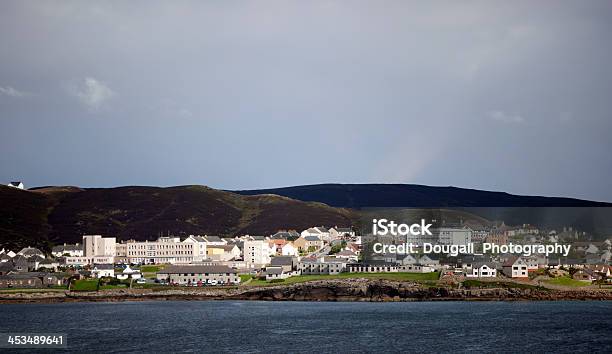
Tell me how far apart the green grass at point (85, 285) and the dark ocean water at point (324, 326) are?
342 inches

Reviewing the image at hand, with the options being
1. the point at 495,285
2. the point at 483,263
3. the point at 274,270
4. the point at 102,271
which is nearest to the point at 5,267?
the point at 102,271

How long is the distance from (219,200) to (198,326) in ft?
340

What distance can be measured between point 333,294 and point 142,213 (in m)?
73.3

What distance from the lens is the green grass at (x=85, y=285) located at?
72.3 m

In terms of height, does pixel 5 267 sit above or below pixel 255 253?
below

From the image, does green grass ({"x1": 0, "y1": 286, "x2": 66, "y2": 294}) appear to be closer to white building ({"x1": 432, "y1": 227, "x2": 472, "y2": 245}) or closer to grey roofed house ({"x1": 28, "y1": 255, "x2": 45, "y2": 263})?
grey roofed house ({"x1": 28, "y1": 255, "x2": 45, "y2": 263})

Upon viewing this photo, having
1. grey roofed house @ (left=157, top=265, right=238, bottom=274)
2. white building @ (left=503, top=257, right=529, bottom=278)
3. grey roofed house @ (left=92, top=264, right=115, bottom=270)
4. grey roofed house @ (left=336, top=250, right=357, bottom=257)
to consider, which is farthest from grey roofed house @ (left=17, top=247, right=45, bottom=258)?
white building @ (left=503, top=257, right=529, bottom=278)

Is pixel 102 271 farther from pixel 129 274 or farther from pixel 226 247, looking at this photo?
pixel 226 247

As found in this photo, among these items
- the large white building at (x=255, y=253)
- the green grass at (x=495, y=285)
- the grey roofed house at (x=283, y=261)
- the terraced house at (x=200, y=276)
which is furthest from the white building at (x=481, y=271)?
the large white building at (x=255, y=253)

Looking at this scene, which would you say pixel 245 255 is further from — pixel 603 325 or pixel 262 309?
pixel 603 325

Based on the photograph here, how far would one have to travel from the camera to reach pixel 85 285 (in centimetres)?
7394

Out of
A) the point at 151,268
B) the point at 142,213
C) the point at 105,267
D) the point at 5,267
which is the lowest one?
the point at 151,268

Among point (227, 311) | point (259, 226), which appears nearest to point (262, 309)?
point (227, 311)

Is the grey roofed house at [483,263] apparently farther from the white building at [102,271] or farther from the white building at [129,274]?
the white building at [102,271]
